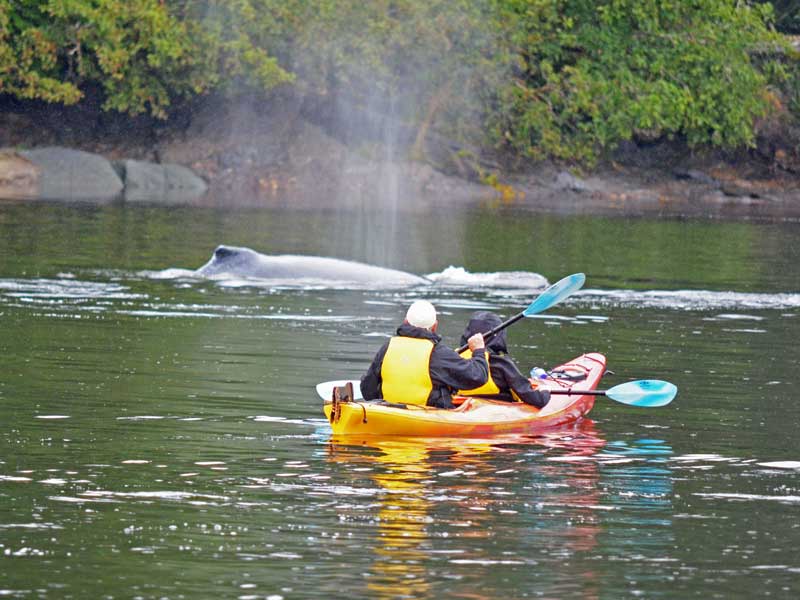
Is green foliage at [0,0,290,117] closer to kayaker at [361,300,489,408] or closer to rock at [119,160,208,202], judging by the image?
rock at [119,160,208,202]

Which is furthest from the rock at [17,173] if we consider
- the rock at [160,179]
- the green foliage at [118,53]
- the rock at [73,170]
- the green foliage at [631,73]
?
the green foliage at [631,73]

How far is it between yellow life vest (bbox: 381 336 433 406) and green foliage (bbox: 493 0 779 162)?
1749 inches

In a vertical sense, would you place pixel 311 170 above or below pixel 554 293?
above

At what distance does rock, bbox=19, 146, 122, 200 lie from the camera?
2181 inches

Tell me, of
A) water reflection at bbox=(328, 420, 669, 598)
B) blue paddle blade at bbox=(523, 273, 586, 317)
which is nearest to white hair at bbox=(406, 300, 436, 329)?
water reflection at bbox=(328, 420, 669, 598)

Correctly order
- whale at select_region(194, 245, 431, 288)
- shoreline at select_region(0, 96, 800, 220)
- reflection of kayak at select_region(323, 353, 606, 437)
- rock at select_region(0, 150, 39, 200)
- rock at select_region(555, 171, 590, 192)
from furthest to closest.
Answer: rock at select_region(555, 171, 590, 192) < shoreline at select_region(0, 96, 800, 220) < rock at select_region(0, 150, 39, 200) < whale at select_region(194, 245, 431, 288) < reflection of kayak at select_region(323, 353, 606, 437)

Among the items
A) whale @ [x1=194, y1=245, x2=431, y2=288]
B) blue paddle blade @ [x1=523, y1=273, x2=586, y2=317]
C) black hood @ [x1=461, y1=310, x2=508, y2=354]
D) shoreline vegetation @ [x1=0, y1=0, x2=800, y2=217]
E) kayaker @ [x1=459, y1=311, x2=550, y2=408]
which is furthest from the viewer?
shoreline vegetation @ [x1=0, y1=0, x2=800, y2=217]

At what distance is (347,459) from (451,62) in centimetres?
4738

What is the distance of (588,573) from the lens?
973 centimetres

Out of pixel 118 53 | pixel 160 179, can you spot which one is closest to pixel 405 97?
pixel 160 179

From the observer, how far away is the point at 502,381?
15031mm

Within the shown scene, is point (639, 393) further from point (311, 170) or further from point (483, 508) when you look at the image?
point (311, 170)

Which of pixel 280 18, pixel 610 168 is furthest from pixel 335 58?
pixel 610 168

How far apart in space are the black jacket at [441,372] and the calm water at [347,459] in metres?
0.51
